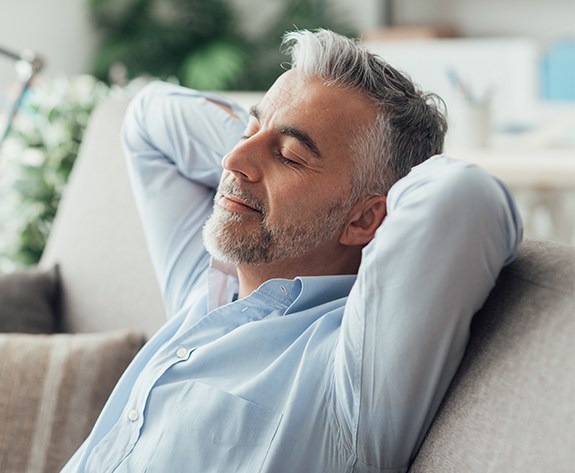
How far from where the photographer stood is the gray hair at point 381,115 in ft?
4.65

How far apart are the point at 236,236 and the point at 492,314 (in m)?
0.40

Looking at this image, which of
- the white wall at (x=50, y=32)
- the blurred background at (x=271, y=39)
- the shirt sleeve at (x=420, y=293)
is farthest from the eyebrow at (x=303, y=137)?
the white wall at (x=50, y=32)

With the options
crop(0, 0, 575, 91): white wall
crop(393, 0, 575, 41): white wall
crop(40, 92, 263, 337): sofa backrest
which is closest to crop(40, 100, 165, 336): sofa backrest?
crop(40, 92, 263, 337): sofa backrest

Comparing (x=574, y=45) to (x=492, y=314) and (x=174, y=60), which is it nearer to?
(x=174, y=60)

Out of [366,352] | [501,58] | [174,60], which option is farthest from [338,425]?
[174,60]

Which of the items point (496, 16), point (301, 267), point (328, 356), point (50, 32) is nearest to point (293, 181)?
point (301, 267)

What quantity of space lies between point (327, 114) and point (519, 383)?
19.8 inches

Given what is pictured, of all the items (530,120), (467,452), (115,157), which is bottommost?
(530,120)

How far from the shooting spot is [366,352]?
1139mm

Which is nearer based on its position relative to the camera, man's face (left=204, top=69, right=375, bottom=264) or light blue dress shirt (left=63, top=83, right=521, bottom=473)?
light blue dress shirt (left=63, top=83, right=521, bottom=473)

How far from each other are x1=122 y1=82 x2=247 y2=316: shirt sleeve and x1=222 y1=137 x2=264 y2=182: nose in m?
0.34

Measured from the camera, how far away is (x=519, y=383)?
1.07 m

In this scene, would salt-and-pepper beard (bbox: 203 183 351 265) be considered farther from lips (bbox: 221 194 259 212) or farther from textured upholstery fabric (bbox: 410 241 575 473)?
textured upholstery fabric (bbox: 410 241 575 473)

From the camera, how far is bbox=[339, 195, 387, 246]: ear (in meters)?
1.44
